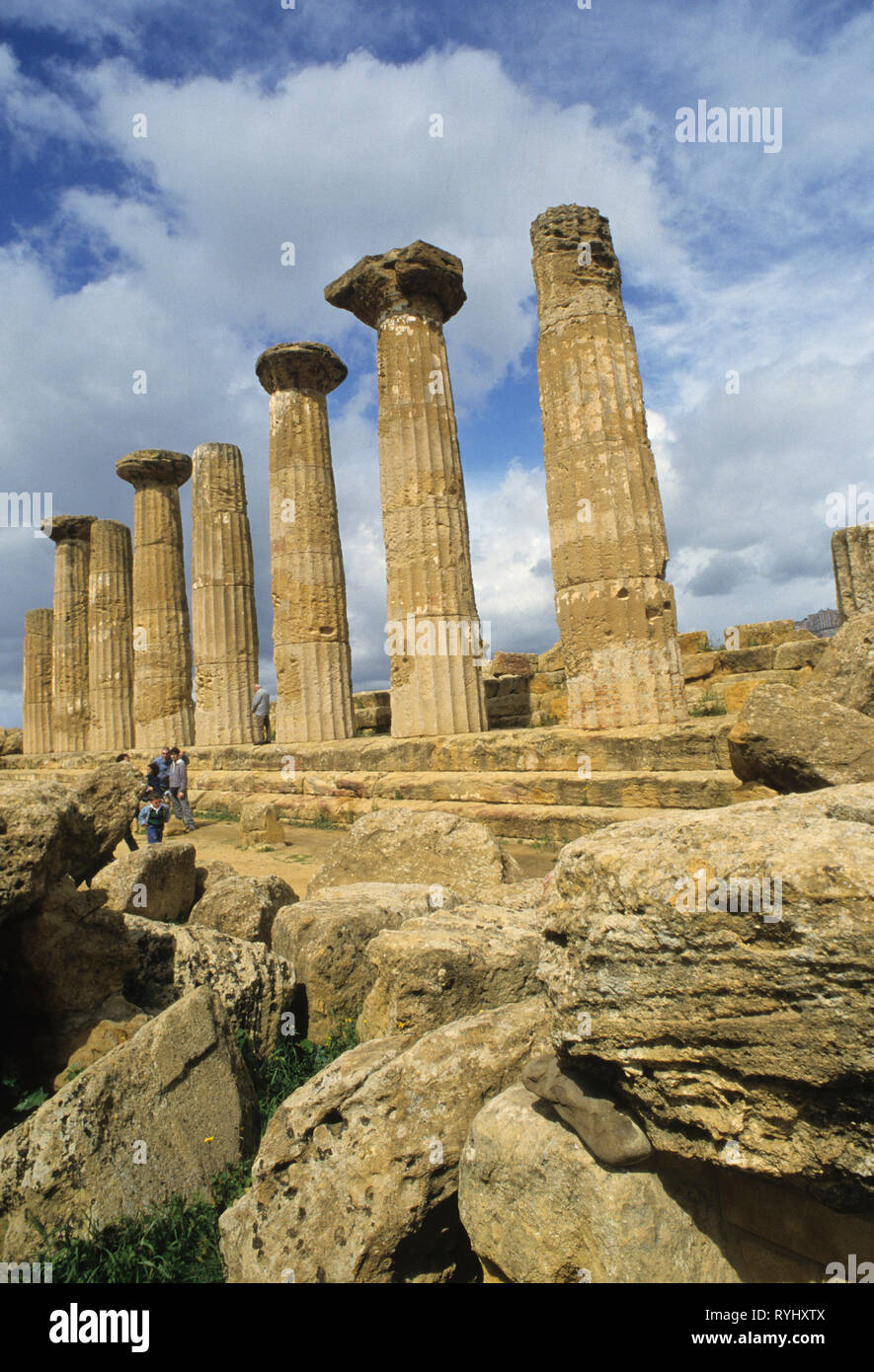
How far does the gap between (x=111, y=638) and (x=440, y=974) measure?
732 inches

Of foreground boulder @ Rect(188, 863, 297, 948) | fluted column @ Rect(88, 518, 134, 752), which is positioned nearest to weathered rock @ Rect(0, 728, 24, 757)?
fluted column @ Rect(88, 518, 134, 752)

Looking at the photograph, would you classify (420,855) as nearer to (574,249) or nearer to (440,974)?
(440,974)

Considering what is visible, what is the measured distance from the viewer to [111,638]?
19.2 m

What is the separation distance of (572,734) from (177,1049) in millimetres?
5632

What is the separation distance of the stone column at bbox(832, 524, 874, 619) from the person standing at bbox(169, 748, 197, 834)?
10.7 metres

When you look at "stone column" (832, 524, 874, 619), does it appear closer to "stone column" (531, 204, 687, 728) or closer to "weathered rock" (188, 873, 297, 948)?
"stone column" (531, 204, 687, 728)

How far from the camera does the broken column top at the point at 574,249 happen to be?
823cm

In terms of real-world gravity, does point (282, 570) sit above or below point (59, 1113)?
above

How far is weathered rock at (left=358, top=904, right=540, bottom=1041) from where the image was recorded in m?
2.92

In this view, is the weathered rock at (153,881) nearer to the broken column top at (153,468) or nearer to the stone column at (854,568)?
the stone column at (854,568)

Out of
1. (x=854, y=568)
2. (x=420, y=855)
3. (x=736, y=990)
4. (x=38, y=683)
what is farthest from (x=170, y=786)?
(x=38, y=683)

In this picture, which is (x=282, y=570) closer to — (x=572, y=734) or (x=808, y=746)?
(x=572, y=734)
